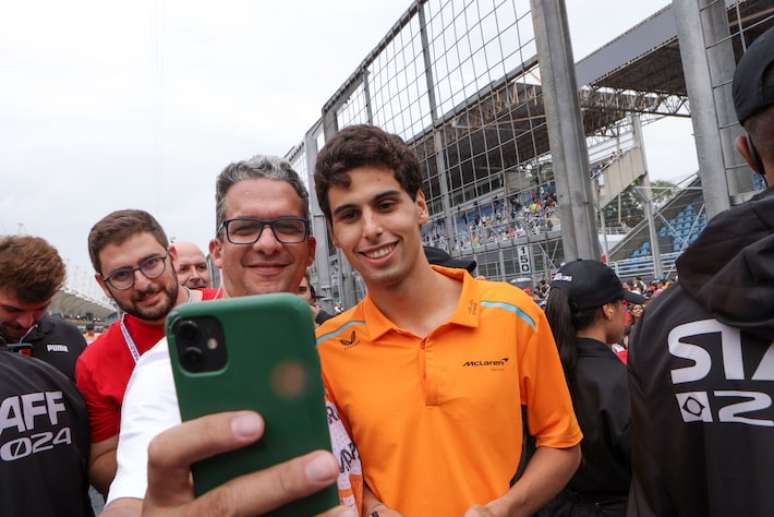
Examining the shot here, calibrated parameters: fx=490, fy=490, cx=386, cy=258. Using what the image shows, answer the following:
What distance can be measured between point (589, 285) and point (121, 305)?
223 centimetres

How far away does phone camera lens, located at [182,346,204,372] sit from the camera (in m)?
0.74

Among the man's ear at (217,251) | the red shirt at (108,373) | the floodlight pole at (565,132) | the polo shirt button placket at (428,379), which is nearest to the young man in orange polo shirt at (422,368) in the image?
the polo shirt button placket at (428,379)

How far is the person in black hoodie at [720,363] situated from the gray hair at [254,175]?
1.16 meters

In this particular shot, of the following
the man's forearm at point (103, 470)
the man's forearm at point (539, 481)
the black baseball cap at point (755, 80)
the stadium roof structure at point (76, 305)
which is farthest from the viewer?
the stadium roof structure at point (76, 305)

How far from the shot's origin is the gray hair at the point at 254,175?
167cm

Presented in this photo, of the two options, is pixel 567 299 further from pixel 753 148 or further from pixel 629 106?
pixel 629 106

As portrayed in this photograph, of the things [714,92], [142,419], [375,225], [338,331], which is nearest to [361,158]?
[375,225]

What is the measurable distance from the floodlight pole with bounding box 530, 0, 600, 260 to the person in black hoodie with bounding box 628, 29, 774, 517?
1.05 meters

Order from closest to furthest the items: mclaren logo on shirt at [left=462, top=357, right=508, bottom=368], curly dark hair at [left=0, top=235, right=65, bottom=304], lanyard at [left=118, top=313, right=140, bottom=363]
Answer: mclaren logo on shirt at [left=462, top=357, right=508, bottom=368] < lanyard at [left=118, top=313, right=140, bottom=363] < curly dark hair at [left=0, top=235, right=65, bottom=304]

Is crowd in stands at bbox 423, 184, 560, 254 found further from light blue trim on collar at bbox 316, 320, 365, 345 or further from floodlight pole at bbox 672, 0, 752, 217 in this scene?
light blue trim on collar at bbox 316, 320, 365, 345

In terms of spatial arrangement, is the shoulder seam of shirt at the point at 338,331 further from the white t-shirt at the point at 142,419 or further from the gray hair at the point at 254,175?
the white t-shirt at the point at 142,419

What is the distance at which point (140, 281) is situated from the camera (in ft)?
7.66

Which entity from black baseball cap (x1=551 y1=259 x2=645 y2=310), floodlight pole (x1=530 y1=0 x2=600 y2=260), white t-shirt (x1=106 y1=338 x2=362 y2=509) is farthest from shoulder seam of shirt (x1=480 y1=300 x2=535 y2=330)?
floodlight pole (x1=530 y1=0 x2=600 y2=260)

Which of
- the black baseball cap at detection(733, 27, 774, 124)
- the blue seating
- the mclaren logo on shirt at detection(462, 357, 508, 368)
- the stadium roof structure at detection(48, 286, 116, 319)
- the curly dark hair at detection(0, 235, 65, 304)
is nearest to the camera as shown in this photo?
the black baseball cap at detection(733, 27, 774, 124)
